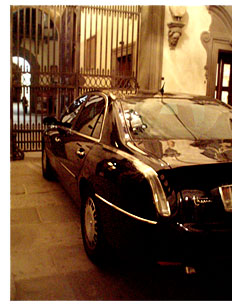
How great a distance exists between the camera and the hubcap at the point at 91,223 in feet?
10.0

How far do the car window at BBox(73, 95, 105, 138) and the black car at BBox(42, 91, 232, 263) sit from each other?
0.6 inches

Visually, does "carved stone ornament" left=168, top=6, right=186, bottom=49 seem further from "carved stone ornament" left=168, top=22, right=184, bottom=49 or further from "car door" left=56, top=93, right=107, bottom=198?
"car door" left=56, top=93, right=107, bottom=198

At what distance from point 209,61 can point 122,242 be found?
7433 millimetres

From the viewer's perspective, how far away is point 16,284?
274cm

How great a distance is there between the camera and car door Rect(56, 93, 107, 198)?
3.40 m

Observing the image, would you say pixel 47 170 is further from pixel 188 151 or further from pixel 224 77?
pixel 224 77

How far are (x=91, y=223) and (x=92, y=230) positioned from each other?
0.20 ft

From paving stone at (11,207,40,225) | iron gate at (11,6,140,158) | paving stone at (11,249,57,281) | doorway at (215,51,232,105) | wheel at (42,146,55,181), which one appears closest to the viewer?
paving stone at (11,249,57,281)

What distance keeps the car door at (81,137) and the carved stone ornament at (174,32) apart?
491 cm

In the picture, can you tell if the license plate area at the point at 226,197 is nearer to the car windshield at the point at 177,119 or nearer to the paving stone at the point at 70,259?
the car windshield at the point at 177,119

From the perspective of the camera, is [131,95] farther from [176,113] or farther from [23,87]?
[23,87]

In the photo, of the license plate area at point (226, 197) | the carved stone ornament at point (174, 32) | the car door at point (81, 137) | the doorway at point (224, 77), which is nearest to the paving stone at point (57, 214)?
the car door at point (81, 137)

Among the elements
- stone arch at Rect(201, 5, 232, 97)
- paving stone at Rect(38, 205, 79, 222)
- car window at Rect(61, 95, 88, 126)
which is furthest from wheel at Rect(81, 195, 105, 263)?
stone arch at Rect(201, 5, 232, 97)
